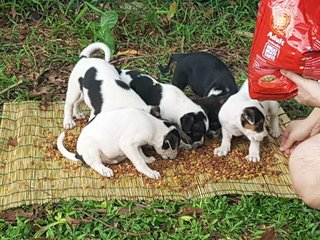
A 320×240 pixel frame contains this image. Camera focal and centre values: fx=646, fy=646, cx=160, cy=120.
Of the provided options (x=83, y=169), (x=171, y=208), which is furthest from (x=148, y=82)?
(x=171, y=208)

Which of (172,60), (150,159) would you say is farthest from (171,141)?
(172,60)

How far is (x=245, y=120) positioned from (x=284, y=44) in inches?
44.4

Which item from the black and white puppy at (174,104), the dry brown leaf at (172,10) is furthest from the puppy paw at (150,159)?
the dry brown leaf at (172,10)

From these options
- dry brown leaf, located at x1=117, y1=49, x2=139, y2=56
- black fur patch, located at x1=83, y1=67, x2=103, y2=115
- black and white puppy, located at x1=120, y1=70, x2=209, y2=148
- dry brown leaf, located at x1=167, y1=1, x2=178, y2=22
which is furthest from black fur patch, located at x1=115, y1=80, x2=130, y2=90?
dry brown leaf, located at x1=167, y1=1, x2=178, y2=22

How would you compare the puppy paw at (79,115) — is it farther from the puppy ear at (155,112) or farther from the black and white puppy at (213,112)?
the black and white puppy at (213,112)

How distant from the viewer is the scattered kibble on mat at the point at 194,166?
4586 millimetres

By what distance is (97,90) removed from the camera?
16.3 ft

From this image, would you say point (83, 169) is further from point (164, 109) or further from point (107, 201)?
point (164, 109)

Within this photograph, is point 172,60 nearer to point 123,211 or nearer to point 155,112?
point 155,112

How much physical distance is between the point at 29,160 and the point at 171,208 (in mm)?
1157

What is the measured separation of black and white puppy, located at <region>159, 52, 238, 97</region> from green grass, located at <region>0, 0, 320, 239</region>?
0.40m

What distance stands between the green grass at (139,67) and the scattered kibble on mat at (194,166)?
0.75 feet

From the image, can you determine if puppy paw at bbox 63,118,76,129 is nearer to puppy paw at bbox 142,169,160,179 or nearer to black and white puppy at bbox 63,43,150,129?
black and white puppy at bbox 63,43,150,129

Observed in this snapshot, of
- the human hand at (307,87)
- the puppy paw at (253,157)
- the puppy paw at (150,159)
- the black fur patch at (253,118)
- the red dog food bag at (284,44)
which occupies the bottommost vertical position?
the puppy paw at (150,159)
